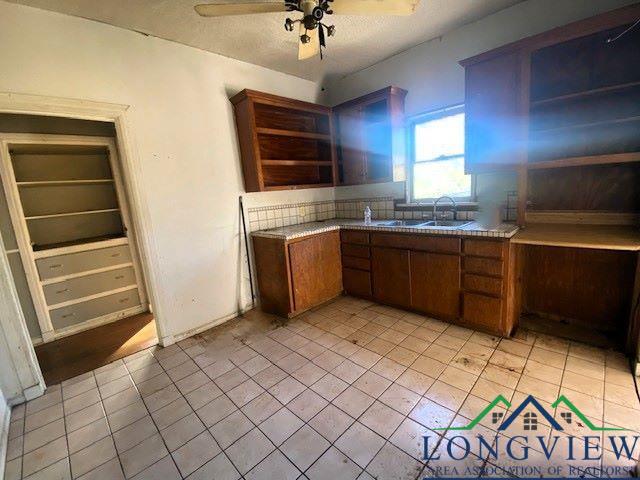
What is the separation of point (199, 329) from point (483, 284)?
2542mm

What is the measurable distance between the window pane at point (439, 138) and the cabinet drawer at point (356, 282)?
138 cm

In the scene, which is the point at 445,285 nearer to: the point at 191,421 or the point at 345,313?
the point at 345,313

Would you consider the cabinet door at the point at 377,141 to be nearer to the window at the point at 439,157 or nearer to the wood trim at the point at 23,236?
the window at the point at 439,157

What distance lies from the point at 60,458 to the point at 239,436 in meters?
0.93

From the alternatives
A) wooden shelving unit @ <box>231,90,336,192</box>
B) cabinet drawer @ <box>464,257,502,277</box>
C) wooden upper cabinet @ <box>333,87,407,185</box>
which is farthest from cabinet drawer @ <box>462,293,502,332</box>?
wooden shelving unit @ <box>231,90,336,192</box>

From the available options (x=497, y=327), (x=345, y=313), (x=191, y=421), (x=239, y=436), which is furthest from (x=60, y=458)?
(x=497, y=327)

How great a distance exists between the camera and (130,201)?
230cm

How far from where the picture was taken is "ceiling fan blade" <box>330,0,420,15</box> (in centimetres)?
152

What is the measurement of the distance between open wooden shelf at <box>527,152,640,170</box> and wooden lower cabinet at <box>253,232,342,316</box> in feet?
6.12

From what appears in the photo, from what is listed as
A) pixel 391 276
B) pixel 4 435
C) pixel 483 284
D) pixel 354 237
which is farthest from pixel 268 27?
pixel 4 435

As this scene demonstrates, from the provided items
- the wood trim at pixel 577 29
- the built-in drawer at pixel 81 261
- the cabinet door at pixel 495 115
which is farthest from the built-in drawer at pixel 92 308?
the wood trim at pixel 577 29

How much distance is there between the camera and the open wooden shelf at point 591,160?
1.77 meters

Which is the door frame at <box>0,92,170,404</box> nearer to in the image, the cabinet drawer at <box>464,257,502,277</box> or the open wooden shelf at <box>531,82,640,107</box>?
the cabinet drawer at <box>464,257,502,277</box>

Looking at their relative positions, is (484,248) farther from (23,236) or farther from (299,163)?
(23,236)
